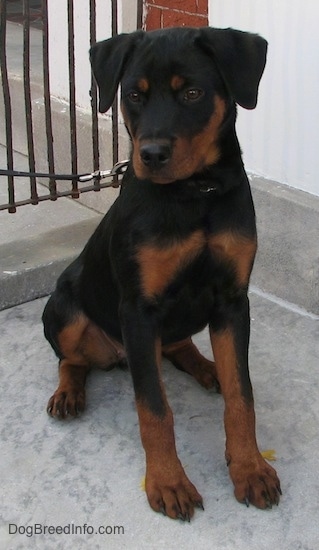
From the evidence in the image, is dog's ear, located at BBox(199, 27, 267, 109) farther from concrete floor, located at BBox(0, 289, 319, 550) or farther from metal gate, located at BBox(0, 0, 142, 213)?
metal gate, located at BBox(0, 0, 142, 213)

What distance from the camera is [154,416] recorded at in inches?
111

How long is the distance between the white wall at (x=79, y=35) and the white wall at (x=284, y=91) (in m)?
0.76

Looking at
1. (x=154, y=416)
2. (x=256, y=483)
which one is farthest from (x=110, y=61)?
(x=256, y=483)

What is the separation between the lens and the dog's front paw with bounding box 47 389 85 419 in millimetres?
3361

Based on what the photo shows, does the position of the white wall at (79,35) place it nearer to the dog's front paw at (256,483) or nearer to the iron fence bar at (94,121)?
the iron fence bar at (94,121)

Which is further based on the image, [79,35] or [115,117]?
[79,35]

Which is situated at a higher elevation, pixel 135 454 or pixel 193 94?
pixel 193 94

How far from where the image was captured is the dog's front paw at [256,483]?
2.86m

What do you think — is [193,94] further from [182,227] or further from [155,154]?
[182,227]

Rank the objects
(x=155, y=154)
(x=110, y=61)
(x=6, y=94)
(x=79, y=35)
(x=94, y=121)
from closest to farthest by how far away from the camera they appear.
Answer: (x=155, y=154) → (x=110, y=61) → (x=6, y=94) → (x=94, y=121) → (x=79, y=35)

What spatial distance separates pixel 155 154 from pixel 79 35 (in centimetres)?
301

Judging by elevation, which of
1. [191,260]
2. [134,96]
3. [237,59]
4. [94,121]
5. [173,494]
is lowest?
[173,494]

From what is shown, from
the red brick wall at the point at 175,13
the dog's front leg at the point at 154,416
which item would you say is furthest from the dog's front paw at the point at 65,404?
the red brick wall at the point at 175,13

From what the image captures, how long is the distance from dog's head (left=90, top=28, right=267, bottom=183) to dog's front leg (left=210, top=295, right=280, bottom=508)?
62 centimetres
